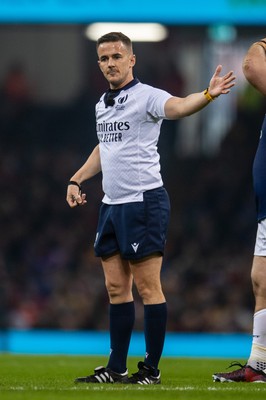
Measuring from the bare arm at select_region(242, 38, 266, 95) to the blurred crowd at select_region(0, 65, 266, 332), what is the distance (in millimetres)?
10770

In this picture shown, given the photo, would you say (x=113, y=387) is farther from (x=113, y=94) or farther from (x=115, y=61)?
(x=115, y=61)

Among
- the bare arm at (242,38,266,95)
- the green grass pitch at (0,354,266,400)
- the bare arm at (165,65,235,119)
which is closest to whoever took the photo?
the green grass pitch at (0,354,266,400)

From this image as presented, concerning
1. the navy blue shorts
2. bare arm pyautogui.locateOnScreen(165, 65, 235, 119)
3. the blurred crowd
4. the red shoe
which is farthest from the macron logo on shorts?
the blurred crowd

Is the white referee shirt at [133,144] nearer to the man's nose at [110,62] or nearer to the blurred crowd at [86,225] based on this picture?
the man's nose at [110,62]

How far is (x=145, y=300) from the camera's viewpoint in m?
7.18

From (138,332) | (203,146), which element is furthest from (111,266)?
(203,146)

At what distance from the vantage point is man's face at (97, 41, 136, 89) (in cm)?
727

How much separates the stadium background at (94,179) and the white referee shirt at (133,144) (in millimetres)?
10253

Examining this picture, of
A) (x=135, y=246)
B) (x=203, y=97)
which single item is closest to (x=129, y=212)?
(x=135, y=246)

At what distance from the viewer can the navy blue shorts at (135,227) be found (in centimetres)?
712

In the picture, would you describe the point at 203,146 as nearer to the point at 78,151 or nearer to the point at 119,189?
the point at 78,151

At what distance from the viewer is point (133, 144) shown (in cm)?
721

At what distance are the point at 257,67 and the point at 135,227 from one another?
115 centimetres

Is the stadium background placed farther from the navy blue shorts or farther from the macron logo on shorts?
the macron logo on shorts
